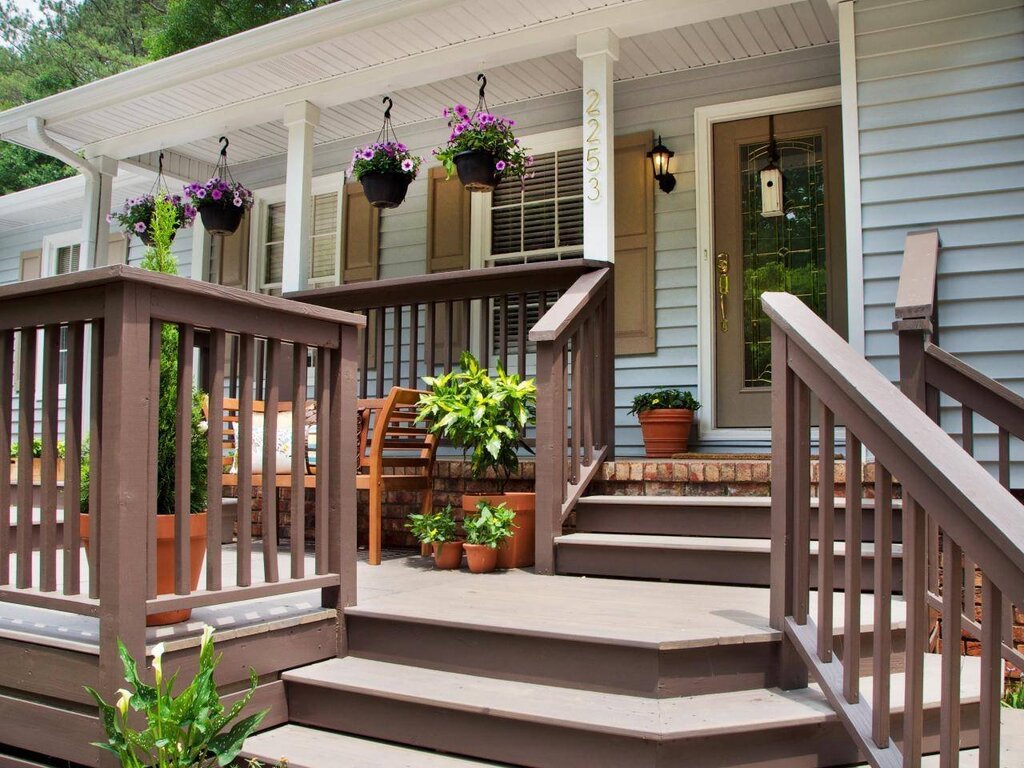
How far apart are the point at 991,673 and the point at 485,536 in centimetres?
218

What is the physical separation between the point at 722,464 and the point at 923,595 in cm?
216

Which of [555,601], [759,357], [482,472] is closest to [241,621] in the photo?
[555,601]

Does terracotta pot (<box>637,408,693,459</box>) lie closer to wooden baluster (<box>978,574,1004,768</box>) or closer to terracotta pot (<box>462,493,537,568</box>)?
terracotta pot (<box>462,493,537,568</box>)

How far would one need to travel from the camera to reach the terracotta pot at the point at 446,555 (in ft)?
12.0

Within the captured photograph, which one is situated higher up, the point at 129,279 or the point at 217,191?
the point at 217,191

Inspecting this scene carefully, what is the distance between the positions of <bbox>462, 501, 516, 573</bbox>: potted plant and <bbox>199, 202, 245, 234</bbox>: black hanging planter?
12.2 feet

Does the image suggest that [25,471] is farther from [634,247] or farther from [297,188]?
[634,247]

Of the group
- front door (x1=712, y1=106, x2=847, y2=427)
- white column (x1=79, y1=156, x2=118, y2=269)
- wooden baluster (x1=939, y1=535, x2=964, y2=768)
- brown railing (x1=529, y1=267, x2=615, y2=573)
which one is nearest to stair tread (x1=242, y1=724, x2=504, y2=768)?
wooden baluster (x1=939, y1=535, x2=964, y2=768)

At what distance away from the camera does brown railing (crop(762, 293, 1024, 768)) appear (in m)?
1.53

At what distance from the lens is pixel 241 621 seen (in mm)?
2436

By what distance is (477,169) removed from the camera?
4891 mm

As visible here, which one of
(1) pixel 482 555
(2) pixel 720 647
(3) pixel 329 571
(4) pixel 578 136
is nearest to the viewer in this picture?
(2) pixel 720 647

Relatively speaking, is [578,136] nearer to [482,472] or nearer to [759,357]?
[759,357]

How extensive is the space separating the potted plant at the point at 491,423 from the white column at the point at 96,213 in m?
3.98
